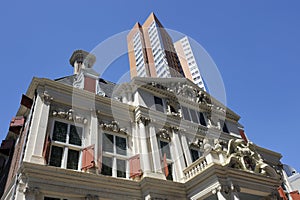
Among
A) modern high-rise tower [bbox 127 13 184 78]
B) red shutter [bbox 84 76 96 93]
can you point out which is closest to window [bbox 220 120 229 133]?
red shutter [bbox 84 76 96 93]

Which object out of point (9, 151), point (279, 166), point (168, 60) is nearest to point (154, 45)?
point (168, 60)

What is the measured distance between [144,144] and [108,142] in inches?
84.3

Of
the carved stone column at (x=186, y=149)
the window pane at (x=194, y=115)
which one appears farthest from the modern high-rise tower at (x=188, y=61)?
the carved stone column at (x=186, y=149)

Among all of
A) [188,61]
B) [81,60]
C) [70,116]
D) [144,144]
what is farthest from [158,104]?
[188,61]

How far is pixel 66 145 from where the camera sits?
42.3 feet

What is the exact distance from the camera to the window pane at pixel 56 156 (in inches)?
477

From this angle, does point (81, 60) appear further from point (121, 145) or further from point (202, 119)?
point (202, 119)

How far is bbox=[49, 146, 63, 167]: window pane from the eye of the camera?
39.8 ft

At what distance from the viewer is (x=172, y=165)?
50.7 feet

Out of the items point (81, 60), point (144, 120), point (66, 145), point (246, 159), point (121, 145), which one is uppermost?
point (81, 60)

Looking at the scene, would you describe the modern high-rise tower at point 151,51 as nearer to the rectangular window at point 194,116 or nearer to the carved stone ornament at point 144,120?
the rectangular window at point 194,116

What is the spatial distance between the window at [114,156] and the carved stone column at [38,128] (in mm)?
3278

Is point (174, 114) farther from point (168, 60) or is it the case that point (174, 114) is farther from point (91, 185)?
point (168, 60)

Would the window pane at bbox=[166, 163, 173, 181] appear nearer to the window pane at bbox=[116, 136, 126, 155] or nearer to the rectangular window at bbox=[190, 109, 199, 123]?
the window pane at bbox=[116, 136, 126, 155]
